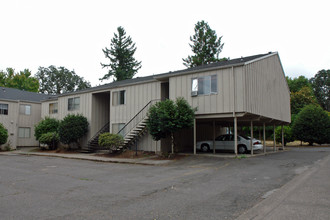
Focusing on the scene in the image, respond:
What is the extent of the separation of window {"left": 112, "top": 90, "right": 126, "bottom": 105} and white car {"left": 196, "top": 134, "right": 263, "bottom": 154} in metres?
6.94

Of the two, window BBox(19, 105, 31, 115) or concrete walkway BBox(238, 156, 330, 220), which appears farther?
window BBox(19, 105, 31, 115)

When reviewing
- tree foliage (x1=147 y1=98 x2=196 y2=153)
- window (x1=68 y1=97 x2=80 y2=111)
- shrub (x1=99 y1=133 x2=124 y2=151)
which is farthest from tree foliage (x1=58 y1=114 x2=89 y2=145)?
tree foliage (x1=147 y1=98 x2=196 y2=153)

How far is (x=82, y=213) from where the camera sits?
5363mm

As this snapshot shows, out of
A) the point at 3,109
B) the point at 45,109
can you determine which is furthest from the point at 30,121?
the point at 3,109

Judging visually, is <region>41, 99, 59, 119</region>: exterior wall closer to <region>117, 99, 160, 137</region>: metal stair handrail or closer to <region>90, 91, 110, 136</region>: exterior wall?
<region>90, 91, 110, 136</region>: exterior wall

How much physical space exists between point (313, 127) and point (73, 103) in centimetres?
2595

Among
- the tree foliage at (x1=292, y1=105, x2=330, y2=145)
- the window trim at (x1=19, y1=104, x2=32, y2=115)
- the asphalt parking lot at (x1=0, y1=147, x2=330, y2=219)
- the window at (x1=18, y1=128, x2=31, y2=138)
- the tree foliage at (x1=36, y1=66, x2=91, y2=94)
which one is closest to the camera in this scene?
the asphalt parking lot at (x1=0, y1=147, x2=330, y2=219)

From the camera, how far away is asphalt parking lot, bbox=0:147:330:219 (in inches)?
211

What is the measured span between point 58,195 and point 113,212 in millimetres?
2364

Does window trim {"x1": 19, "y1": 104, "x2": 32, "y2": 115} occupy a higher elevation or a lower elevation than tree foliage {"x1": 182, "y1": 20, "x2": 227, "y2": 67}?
lower

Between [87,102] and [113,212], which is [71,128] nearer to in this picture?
[87,102]

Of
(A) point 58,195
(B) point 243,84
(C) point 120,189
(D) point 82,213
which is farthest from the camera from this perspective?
(B) point 243,84

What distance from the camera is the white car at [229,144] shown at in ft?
57.8

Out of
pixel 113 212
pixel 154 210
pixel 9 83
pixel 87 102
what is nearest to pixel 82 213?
pixel 113 212
